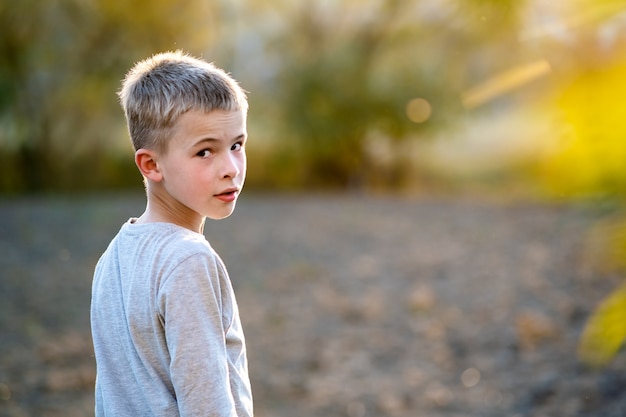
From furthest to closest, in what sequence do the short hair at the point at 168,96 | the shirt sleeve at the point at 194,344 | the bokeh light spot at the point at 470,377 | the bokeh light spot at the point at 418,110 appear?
the bokeh light spot at the point at 418,110 → the bokeh light spot at the point at 470,377 → the short hair at the point at 168,96 → the shirt sleeve at the point at 194,344

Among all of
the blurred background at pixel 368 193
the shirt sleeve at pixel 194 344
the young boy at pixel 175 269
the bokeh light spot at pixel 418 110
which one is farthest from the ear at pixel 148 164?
the bokeh light spot at pixel 418 110

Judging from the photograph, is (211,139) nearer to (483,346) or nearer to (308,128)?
(483,346)

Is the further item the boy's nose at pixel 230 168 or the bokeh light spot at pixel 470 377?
the bokeh light spot at pixel 470 377

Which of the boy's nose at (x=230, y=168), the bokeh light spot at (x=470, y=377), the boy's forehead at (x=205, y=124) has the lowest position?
the boy's nose at (x=230, y=168)

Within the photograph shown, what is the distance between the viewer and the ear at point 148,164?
145 cm

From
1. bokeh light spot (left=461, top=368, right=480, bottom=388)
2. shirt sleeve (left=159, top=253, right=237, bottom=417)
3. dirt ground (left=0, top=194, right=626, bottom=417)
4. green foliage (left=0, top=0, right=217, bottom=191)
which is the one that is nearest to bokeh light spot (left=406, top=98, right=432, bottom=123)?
green foliage (left=0, top=0, right=217, bottom=191)

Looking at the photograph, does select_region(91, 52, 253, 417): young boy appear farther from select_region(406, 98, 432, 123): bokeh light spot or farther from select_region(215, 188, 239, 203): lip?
select_region(406, 98, 432, 123): bokeh light spot

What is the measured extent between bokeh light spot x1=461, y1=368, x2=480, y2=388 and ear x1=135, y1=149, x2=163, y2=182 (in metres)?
3.13

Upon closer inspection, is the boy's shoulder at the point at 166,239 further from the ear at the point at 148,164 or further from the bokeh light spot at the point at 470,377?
the bokeh light spot at the point at 470,377

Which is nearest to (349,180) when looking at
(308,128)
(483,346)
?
(308,128)

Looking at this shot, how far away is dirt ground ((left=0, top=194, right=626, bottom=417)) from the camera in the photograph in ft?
13.0

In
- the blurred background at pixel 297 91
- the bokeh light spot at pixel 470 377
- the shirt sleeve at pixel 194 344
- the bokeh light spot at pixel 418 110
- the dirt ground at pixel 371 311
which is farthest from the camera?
the bokeh light spot at pixel 418 110

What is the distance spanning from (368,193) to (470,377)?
31.2ft

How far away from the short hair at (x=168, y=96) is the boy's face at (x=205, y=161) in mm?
17
